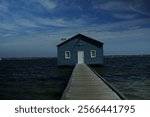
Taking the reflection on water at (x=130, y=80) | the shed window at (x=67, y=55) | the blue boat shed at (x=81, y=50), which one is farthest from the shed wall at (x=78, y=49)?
the reflection on water at (x=130, y=80)

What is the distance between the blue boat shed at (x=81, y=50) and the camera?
3384cm

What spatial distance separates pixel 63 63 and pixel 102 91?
75.8 feet

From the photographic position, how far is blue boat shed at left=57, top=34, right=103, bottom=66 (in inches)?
1332

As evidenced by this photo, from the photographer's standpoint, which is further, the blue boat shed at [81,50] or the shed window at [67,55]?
the shed window at [67,55]

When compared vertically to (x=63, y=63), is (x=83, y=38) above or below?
above

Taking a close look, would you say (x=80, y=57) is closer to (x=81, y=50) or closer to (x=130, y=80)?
(x=81, y=50)

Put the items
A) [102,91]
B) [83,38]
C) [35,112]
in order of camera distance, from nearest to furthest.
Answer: [35,112] < [102,91] < [83,38]

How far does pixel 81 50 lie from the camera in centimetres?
3375

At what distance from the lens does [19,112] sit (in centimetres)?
729

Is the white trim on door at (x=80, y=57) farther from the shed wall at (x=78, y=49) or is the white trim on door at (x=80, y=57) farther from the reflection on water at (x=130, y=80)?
the reflection on water at (x=130, y=80)

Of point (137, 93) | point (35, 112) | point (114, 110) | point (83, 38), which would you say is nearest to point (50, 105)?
point (35, 112)

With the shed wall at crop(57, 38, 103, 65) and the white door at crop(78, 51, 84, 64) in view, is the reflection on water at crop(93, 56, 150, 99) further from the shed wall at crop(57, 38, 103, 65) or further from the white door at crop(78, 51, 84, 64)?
the white door at crop(78, 51, 84, 64)

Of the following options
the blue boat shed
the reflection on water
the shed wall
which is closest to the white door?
the blue boat shed

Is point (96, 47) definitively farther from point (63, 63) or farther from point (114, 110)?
point (114, 110)
